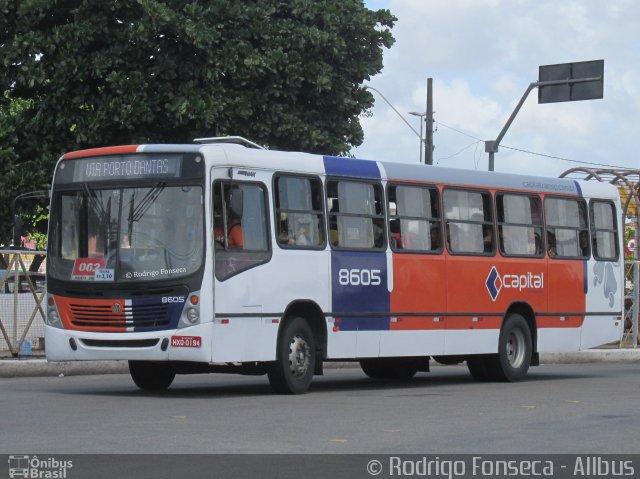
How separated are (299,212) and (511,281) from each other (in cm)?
479

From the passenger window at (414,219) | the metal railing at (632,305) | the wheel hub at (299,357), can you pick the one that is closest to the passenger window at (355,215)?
the passenger window at (414,219)

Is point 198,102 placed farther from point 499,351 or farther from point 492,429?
point 492,429

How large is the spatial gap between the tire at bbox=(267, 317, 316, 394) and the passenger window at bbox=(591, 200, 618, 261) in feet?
24.0

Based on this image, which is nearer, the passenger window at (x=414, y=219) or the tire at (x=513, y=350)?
the passenger window at (x=414, y=219)

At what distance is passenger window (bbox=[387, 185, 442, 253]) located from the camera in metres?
19.2

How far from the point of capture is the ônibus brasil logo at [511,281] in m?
20.8

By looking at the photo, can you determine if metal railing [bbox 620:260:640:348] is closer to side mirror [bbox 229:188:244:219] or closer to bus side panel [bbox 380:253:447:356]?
bus side panel [bbox 380:253:447:356]

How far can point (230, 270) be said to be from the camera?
16.4m

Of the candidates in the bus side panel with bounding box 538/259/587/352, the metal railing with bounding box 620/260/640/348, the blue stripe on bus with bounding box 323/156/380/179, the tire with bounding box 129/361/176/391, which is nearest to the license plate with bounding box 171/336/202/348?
the tire with bounding box 129/361/176/391

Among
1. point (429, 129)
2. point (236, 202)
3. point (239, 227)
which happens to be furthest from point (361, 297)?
point (429, 129)

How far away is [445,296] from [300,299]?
3.26 m

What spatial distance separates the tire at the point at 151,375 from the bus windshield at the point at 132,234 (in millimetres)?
1637

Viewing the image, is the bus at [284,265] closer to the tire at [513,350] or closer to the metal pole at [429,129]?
the tire at [513,350]

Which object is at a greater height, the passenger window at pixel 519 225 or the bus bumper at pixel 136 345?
the passenger window at pixel 519 225
